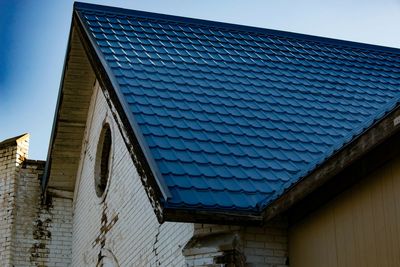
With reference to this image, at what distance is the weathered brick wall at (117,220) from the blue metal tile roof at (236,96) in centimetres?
66

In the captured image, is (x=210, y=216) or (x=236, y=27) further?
(x=236, y=27)

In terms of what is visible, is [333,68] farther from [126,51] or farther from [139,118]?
[139,118]

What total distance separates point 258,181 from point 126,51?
3367mm

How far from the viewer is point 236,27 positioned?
12188mm

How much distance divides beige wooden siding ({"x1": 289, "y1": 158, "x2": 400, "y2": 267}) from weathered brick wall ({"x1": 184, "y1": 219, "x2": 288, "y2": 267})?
0.22 meters

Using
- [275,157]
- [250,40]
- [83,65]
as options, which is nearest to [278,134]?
[275,157]

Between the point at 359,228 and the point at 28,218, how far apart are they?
7.62 m

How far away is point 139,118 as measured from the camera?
8.15m

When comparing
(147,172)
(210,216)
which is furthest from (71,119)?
(210,216)

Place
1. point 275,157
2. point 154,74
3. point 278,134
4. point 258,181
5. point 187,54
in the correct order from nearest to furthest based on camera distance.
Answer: point 258,181
point 275,157
point 278,134
point 154,74
point 187,54

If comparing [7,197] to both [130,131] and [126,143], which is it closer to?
[126,143]

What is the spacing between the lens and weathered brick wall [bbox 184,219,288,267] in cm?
689

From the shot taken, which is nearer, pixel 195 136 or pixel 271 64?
pixel 195 136

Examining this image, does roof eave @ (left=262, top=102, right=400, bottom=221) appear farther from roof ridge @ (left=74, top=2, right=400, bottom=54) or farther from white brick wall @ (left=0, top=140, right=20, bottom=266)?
white brick wall @ (left=0, top=140, right=20, bottom=266)
